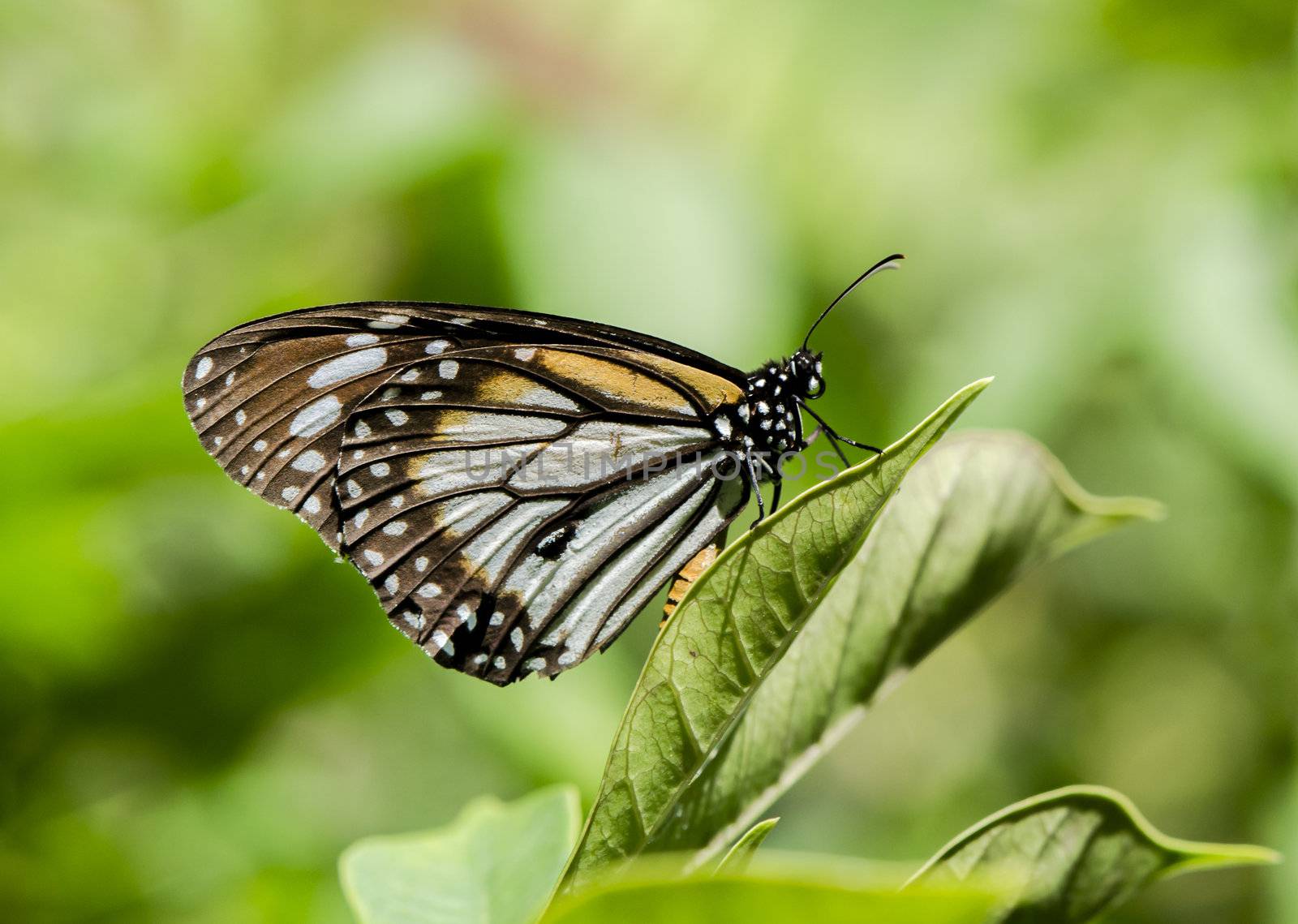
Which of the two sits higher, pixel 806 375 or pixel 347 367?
pixel 347 367

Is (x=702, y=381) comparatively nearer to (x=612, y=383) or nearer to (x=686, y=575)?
(x=612, y=383)

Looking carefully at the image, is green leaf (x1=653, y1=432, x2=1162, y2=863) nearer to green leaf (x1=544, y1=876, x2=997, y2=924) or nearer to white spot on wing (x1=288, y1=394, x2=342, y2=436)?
green leaf (x1=544, y1=876, x2=997, y2=924)

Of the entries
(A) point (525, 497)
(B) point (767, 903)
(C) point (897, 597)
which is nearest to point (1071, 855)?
(C) point (897, 597)

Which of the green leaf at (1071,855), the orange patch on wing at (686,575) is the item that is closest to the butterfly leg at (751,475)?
the orange patch on wing at (686,575)

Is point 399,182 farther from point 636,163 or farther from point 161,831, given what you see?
point 161,831

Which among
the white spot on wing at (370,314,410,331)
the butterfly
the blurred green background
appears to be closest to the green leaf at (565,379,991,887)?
the butterfly

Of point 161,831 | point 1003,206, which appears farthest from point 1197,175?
point 161,831

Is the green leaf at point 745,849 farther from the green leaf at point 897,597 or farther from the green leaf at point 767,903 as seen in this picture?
the green leaf at point 767,903
